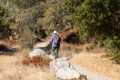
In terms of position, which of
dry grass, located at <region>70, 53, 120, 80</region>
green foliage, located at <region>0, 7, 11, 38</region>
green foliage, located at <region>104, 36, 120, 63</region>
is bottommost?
green foliage, located at <region>0, 7, 11, 38</region>

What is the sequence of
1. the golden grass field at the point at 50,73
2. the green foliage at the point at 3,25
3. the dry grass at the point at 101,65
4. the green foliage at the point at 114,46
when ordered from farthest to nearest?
1. the green foliage at the point at 3,25
2. the green foliage at the point at 114,46
3. the dry grass at the point at 101,65
4. the golden grass field at the point at 50,73

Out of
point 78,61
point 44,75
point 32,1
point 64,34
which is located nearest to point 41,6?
point 32,1

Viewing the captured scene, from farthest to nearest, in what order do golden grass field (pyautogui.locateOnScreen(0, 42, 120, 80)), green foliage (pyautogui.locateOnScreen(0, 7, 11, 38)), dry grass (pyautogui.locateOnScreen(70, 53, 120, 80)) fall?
green foliage (pyautogui.locateOnScreen(0, 7, 11, 38)), dry grass (pyautogui.locateOnScreen(70, 53, 120, 80)), golden grass field (pyautogui.locateOnScreen(0, 42, 120, 80))

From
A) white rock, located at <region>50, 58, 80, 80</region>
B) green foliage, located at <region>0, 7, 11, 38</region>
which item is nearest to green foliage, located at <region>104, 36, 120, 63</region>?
white rock, located at <region>50, 58, 80, 80</region>

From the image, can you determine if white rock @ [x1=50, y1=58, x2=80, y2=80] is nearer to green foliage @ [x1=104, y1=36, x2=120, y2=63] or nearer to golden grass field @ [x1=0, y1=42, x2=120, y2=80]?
golden grass field @ [x1=0, y1=42, x2=120, y2=80]

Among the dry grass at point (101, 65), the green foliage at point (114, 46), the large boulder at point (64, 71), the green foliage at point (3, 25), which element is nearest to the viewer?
the large boulder at point (64, 71)

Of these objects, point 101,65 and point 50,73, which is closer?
point 50,73

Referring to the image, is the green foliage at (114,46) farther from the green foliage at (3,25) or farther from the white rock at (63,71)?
the green foliage at (3,25)

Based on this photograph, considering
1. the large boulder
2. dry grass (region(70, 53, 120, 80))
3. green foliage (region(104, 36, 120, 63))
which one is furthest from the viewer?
green foliage (region(104, 36, 120, 63))

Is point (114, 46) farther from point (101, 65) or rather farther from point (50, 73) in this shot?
point (50, 73)

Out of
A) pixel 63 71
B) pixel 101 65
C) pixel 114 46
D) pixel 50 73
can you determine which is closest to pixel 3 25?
pixel 114 46

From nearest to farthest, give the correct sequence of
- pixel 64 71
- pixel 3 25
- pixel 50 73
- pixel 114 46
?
pixel 64 71 → pixel 50 73 → pixel 114 46 → pixel 3 25

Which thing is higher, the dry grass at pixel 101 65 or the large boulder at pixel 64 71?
the large boulder at pixel 64 71

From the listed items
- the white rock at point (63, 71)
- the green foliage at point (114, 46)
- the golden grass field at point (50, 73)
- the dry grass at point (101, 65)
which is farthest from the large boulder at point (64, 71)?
the green foliage at point (114, 46)
